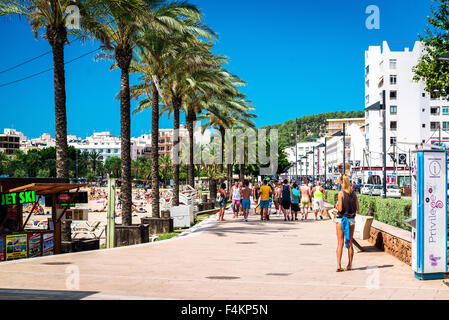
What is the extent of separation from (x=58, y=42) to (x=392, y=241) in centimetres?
1031

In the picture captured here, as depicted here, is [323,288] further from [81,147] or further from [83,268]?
[81,147]

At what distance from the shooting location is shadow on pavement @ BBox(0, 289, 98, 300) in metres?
6.57

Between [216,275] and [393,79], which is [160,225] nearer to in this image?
[216,275]

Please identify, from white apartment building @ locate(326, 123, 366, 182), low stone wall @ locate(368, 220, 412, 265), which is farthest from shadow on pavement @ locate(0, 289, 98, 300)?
white apartment building @ locate(326, 123, 366, 182)

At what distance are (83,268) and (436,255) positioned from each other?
20.3 feet

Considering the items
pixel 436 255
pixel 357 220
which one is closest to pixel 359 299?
pixel 436 255

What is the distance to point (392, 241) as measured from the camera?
10789 millimetres

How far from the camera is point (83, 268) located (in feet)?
30.3

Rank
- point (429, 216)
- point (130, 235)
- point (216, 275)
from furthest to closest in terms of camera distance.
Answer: point (130, 235) < point (216, 275) < point (429, 216)

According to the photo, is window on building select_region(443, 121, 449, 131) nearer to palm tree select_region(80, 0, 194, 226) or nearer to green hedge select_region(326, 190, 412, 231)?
green hedge select_region(326, 190, 412, 231)

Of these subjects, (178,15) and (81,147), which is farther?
(81,147)

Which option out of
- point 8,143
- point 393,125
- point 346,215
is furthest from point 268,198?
point 8,143
